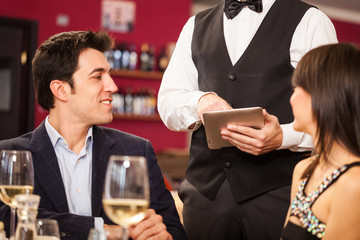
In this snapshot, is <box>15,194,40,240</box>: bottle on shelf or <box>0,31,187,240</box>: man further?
<box>0,31,187,240</box>: man

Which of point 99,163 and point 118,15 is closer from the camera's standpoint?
point 99,163

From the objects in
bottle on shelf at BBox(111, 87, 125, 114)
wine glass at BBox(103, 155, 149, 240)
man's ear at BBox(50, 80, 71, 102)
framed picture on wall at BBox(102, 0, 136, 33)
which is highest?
framed picture on wall at BBox(102, 0, 136, 33)

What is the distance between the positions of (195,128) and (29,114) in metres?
4.74

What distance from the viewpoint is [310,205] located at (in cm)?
159

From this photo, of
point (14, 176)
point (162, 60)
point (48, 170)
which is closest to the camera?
point (14, 176)

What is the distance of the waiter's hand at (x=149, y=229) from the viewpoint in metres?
1.72

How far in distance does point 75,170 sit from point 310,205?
1.01m

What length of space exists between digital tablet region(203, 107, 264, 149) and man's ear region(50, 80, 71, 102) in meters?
0.73

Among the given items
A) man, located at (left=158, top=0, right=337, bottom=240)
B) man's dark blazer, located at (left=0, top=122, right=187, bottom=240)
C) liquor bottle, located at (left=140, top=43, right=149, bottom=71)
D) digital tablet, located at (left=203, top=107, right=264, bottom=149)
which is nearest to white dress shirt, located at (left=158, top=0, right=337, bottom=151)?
man, located at (left=158, top=0, right=337, bottom=240)

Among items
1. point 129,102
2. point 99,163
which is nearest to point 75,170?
point 99,163

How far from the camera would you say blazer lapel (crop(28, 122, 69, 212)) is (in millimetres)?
2016

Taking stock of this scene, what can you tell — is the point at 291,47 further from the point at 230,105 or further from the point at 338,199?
the point at 338,199

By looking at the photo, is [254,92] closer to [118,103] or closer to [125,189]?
[125,189]

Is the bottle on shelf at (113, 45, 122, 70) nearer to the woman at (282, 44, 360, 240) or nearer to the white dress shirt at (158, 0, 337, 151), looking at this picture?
the white dress shirt at (158, 0, 337, 151)
